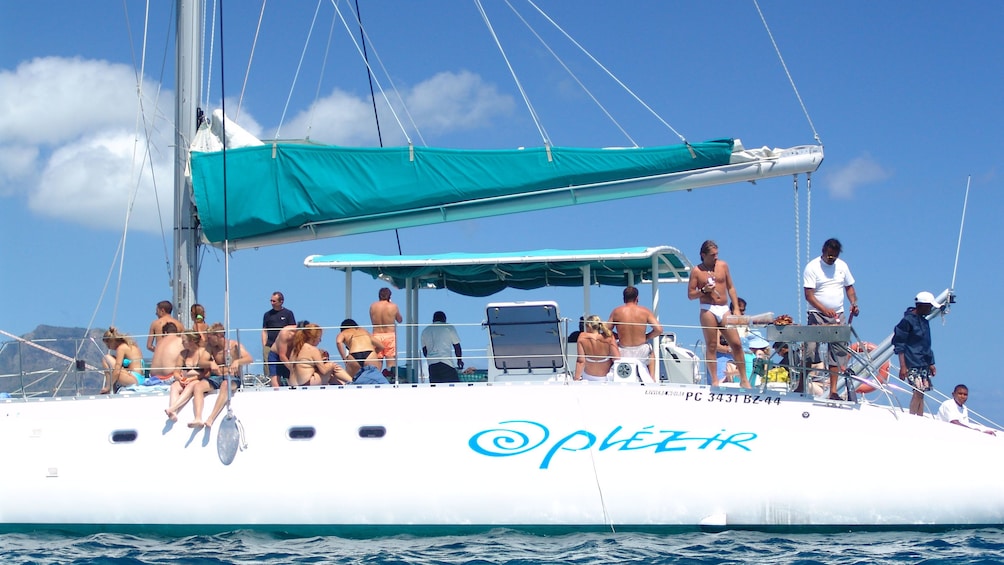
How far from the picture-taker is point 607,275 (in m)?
13.0

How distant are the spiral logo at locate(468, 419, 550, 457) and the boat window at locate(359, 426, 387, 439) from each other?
865mm

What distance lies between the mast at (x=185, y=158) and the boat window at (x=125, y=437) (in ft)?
5.97

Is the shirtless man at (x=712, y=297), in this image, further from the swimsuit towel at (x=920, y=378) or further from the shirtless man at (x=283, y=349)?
the shirtless man at (x=283, y=349)

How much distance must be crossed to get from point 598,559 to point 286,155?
17.9ft

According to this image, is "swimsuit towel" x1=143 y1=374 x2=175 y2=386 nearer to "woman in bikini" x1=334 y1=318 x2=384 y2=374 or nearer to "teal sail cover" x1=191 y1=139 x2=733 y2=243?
"teal sail cover" x1=191 y1=139 x2=733 y2=243

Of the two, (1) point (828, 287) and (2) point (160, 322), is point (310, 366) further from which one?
(1) point (828, 287)

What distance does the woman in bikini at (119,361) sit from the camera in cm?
1044

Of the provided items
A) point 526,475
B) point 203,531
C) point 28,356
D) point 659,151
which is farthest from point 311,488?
point 659,151

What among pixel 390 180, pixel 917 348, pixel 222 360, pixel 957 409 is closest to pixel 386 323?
pixel 390 180

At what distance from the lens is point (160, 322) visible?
36.3ft

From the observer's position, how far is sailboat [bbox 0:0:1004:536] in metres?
9.17

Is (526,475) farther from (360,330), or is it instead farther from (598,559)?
(360,330)

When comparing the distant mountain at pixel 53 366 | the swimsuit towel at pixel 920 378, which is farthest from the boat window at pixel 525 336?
the distant mountain at pixel 53 366

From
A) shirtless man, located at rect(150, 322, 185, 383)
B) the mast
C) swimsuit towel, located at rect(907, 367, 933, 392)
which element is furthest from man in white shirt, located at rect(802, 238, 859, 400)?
the mast
